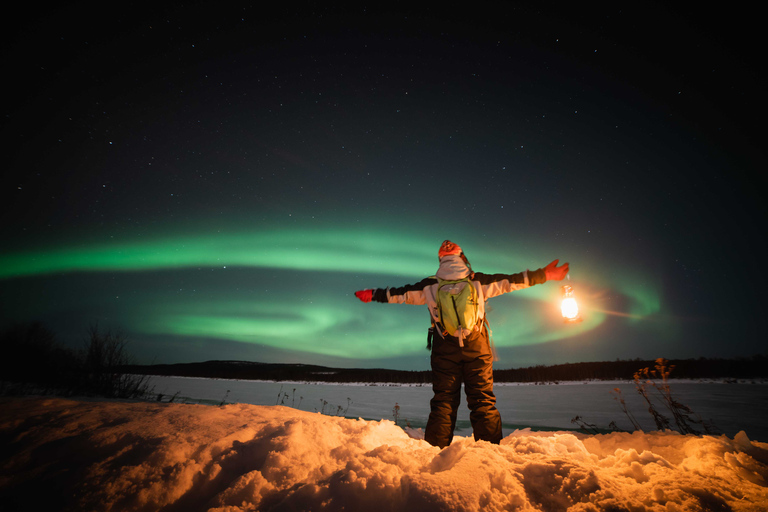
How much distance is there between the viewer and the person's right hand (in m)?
4.04

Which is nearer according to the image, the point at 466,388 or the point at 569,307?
the point at 466,388

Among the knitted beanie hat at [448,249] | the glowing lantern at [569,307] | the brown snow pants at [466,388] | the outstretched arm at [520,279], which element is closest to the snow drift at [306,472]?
the brown snow pants at [466,388]

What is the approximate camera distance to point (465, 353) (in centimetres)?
329

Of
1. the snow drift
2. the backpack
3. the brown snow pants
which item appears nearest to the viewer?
the snow drift

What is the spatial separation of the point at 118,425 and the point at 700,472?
149 inches

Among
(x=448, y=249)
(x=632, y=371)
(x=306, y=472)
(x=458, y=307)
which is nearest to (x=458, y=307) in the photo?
(x=458, y=307)

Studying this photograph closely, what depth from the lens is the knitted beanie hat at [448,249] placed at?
3.89m

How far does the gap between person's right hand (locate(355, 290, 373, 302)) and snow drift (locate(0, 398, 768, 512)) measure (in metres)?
2.02

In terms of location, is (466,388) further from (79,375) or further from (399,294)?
(79,375)

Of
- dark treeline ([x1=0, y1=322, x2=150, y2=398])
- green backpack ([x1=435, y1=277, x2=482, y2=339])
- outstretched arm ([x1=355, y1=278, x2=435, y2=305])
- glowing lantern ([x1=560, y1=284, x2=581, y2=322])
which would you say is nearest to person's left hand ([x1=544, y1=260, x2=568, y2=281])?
glowing lantern ([x1=560, y1=284, x2=581, y2=322])

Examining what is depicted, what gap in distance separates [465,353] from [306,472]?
7.25 feet

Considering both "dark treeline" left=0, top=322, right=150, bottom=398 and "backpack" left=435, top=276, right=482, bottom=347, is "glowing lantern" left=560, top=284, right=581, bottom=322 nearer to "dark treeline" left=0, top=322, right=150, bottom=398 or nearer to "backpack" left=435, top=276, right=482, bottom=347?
"backpack" left=435, top=276, right=482, bottom=347

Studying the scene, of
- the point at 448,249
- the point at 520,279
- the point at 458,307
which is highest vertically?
the point at 448,249

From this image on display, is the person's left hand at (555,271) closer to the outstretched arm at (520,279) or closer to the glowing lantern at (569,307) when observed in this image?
the outstretched arm at (520,279)
